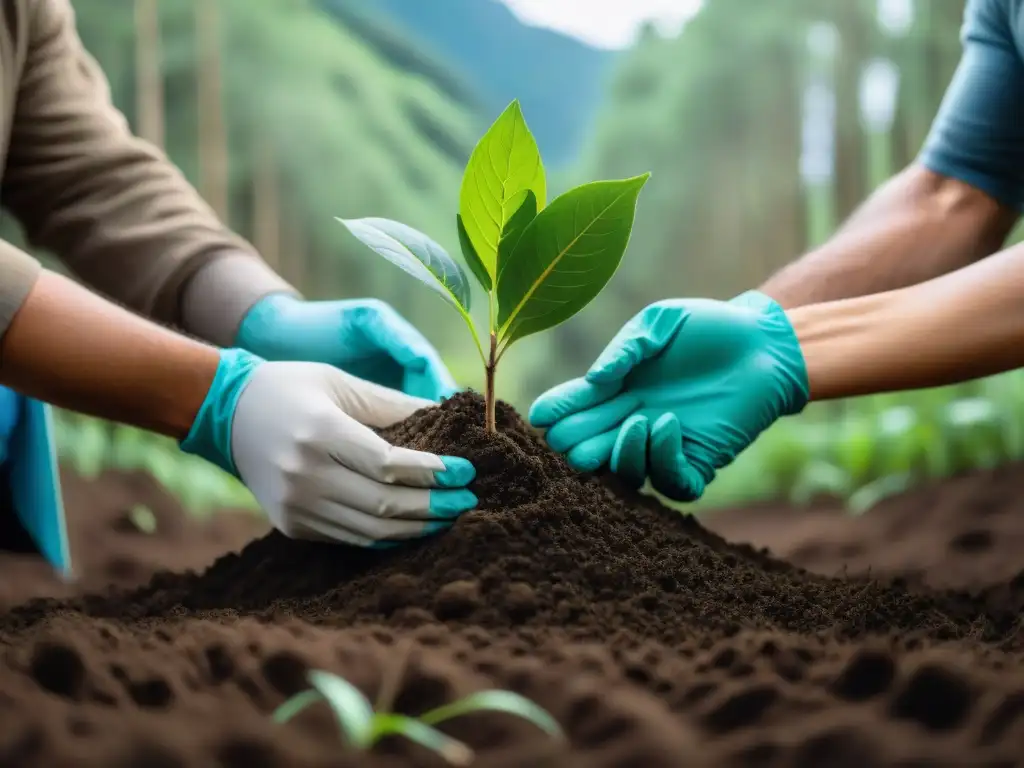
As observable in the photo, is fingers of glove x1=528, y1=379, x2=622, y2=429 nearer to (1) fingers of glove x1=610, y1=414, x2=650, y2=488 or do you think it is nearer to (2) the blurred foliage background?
(1) fingers of glove x1=610, y1=414, x2=650, y2=488

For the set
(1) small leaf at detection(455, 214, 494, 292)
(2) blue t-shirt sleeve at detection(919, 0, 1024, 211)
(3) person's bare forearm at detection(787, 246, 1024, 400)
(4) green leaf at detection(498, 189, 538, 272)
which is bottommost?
(3) person's bare forearm at detection(787, 246, 1024, 400)

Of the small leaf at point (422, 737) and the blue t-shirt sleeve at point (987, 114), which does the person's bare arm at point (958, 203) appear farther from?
the small leaf at point (422, 737)

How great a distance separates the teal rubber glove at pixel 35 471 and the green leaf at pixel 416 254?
0.86 meters

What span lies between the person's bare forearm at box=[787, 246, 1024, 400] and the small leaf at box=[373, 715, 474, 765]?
2.86 feet

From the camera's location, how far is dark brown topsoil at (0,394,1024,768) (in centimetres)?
48

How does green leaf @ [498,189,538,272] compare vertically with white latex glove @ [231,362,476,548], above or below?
above

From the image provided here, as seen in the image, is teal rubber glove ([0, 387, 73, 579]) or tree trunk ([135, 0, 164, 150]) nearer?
teal rubber glove ([0, 387, 73, 579])

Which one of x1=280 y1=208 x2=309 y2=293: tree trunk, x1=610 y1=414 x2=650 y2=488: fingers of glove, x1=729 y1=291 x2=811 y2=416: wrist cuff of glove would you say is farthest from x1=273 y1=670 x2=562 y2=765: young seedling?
x1=280 y1=208 x2=309 y2=293: tree trunk

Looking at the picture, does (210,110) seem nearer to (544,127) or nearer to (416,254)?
(544,127)

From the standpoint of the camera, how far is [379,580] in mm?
854

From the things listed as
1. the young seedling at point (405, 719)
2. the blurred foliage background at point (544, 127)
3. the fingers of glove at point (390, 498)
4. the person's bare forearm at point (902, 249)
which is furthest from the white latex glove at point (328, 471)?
the blurred foliage background at point (544, 127)

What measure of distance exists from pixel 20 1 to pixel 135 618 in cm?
89

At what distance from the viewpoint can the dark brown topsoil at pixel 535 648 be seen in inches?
18.8

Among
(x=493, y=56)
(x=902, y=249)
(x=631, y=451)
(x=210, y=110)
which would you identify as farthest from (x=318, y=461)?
(x=493, y=56)
